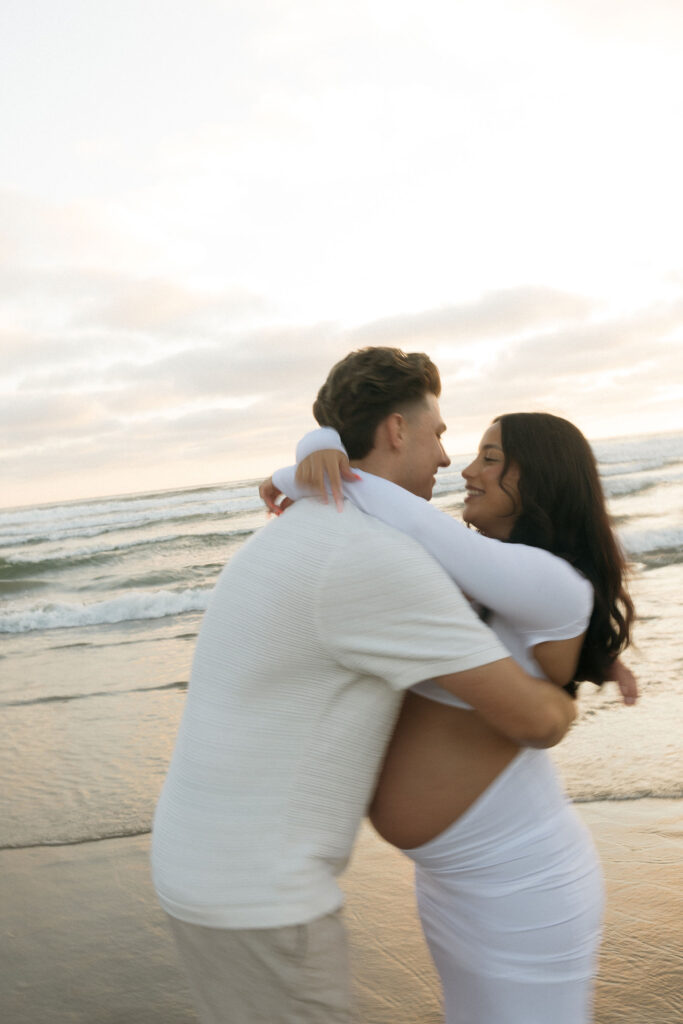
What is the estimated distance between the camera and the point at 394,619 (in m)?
1.56

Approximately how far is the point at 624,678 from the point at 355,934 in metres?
1.94

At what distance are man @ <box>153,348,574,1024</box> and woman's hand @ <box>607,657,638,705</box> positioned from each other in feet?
1.94

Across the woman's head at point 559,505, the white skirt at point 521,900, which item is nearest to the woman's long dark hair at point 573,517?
the woman's head at point 559,505

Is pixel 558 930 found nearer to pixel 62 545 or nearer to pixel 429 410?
pixel 429 410

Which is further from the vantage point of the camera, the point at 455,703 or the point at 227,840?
the point at 455,703

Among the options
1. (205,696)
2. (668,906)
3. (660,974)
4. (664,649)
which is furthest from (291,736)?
(664,649)

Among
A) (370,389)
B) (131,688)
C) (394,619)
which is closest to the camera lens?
(394,619)

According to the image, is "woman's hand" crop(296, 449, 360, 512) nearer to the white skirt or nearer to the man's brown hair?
the man's brown hair

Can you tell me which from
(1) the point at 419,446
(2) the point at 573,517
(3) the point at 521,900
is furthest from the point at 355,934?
(1) the point at 419,446

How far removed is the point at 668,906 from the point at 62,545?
24810 millimetres

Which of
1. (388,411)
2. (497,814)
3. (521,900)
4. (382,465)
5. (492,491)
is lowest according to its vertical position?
(521,900)

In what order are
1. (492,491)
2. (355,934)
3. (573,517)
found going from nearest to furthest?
(573,517)
(492,491)
(355,934)

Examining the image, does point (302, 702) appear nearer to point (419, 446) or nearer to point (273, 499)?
point (419, 446)

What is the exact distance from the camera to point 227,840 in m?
1.58
